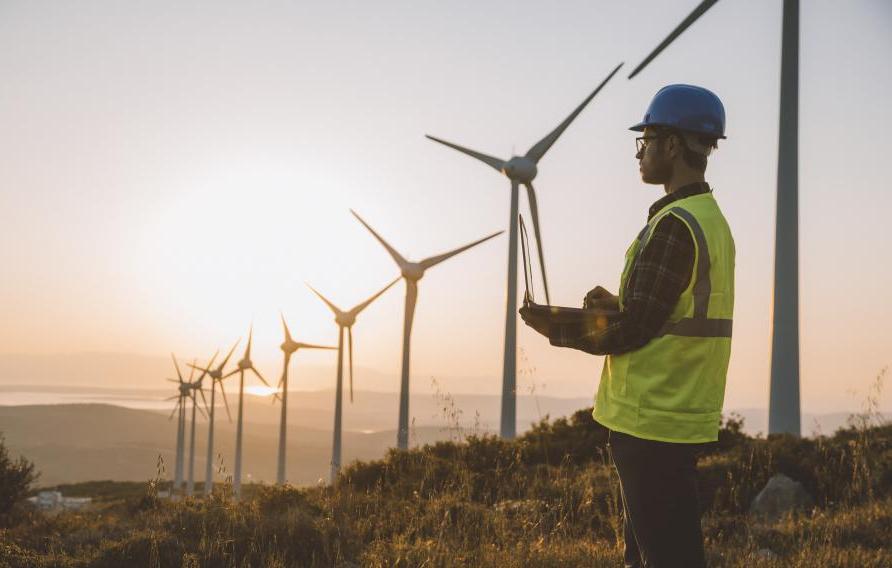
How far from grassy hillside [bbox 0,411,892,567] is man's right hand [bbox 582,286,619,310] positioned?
2.84m

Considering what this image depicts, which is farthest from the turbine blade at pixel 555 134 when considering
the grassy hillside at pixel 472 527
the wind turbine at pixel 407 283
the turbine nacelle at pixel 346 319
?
the grassy hillside at pixel 472 527

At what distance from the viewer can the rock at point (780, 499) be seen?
392 inches

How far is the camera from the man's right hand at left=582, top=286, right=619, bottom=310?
128 inches

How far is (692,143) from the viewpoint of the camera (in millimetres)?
3184

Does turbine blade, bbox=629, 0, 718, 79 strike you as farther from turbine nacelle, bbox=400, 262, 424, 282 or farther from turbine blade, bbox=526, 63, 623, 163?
turbine nacelle, bbox=400, 262, 424, 282

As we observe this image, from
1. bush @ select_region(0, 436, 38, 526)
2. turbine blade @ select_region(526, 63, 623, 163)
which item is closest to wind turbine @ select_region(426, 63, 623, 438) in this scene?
turbine blade @ select_region(526, 63, 623, 163)

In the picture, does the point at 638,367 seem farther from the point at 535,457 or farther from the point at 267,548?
→ the point at 535,457

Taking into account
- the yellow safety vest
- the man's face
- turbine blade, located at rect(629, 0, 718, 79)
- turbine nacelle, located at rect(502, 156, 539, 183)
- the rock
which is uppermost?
turbine blade, located at rect(629, 0, 718, 79)

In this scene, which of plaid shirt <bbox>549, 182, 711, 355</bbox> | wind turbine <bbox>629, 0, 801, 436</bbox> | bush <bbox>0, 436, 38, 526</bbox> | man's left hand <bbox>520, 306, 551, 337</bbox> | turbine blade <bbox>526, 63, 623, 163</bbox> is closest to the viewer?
plaid shirt <bbox>549, 182, 711, 355</bbox>

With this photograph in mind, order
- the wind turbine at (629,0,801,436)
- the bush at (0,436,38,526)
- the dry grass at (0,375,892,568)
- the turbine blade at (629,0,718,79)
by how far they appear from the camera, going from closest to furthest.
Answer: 1. the dry grass at (0,375,892,568)
2. the bush at (0,436,38,526)
3. the wind turbine at (629,0,801,436)
4. the turbine blade at (629,0,718,79)

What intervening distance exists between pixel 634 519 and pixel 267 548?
178 inches

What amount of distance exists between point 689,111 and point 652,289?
79 centimetres

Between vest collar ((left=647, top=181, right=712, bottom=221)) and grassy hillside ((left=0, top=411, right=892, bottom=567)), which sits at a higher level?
vest collar ((left=647, top=181, right=712, bottom=221))

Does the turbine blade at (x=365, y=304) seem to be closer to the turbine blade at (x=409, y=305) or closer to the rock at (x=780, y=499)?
the turbine blade at (x=409, y=305)
